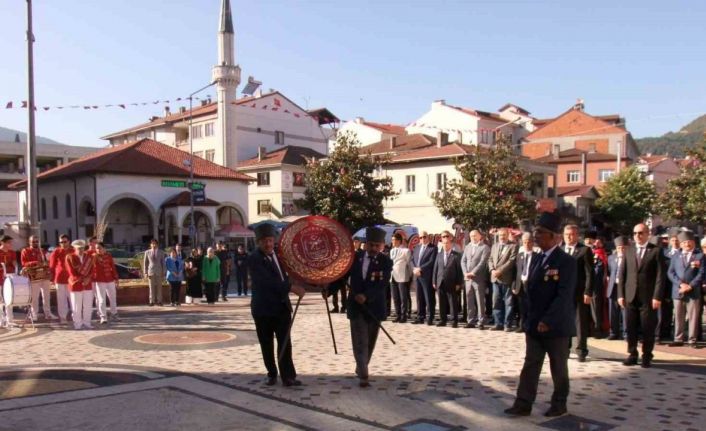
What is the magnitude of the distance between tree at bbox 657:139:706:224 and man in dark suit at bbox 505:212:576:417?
29514mm

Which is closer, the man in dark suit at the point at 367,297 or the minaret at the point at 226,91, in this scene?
the man in dark suit at the point at 367,297

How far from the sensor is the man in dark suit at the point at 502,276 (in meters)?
11.8

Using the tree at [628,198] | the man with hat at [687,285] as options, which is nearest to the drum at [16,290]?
the man with hat at [687,285]

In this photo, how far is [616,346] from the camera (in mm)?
10305

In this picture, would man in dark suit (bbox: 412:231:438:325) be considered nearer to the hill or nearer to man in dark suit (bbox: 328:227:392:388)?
man in dark suit (bbox: 328:227:392:388)

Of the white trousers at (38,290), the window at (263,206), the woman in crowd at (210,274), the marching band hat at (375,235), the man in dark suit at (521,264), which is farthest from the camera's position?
the window at (263,206)

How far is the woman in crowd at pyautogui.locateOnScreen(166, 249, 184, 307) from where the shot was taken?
1745cm

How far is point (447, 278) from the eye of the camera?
1292cm

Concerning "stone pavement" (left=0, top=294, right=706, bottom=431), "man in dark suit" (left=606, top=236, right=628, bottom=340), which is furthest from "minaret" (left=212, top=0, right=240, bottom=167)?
"man in dark suit" (left=606, top=236, right=628, bottom=340)

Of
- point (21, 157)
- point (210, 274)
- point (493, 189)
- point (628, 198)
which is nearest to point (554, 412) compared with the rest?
point (210, 274)

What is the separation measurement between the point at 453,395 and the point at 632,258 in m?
3.38

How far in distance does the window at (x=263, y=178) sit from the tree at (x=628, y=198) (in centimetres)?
2852

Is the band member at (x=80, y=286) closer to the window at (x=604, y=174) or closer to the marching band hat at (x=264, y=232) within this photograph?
the marching band hat at (x=264, y=232)

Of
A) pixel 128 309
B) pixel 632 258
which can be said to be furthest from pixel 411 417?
pixel 128 309
